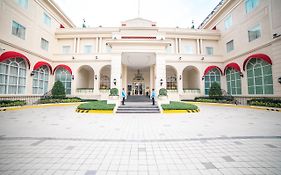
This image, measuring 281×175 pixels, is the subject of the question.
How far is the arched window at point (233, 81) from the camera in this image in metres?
16.4

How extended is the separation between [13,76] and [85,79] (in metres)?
9.53

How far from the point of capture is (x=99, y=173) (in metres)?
2.40

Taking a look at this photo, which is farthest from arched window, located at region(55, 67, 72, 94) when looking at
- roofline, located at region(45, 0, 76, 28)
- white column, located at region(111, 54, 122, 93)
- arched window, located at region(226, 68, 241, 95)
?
arched window, located at region(226, 68, 241, 95)

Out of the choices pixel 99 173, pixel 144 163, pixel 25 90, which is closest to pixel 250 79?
pixel 144 163

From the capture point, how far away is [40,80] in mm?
16750

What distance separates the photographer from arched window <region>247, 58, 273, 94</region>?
1266 centimetres

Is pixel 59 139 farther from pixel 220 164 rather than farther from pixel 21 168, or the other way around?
pixel 220 164

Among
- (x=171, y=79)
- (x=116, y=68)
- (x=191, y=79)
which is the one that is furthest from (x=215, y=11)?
(x=116, y=68)

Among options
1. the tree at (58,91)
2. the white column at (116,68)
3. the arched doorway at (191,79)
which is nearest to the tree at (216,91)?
the arched doorway at (191,79)

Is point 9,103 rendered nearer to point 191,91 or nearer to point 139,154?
point 139,154

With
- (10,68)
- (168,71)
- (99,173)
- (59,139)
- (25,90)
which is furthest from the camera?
(168,71)

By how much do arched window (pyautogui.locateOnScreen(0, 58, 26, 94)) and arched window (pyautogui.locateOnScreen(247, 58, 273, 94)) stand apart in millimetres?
26395

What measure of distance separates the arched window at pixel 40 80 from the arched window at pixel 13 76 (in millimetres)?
1455

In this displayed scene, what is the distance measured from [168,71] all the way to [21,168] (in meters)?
22.5
